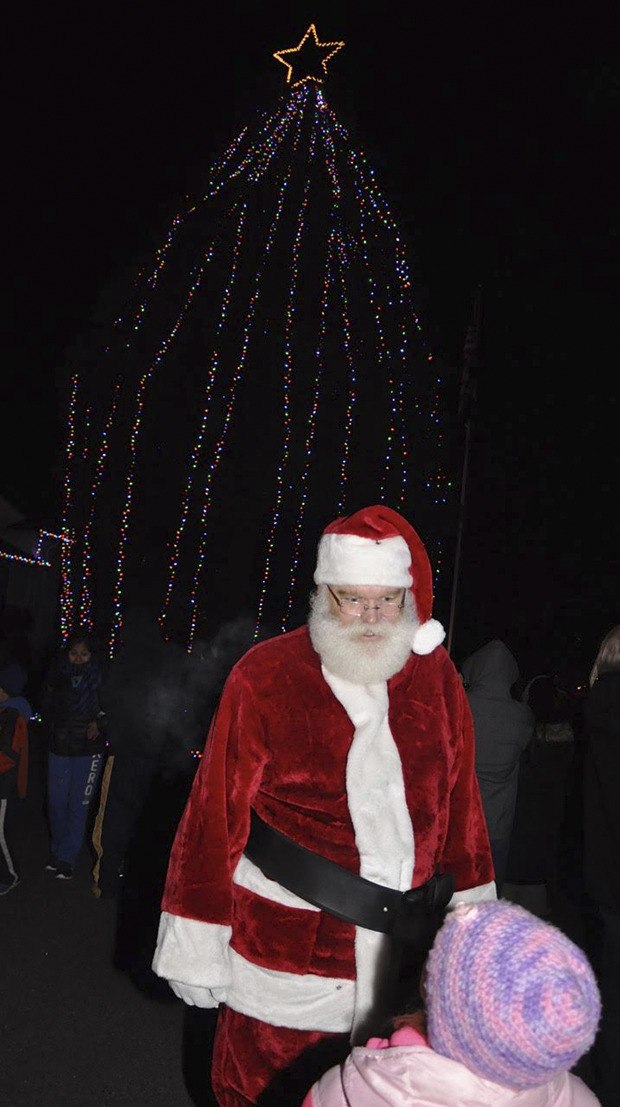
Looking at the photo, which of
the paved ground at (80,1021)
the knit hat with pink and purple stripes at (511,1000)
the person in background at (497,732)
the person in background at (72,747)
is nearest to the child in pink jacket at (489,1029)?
the knit hat with pink and purple stripes at (511,1000)

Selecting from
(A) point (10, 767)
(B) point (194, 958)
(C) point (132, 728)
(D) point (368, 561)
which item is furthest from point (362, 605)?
(A) point (10, 767)

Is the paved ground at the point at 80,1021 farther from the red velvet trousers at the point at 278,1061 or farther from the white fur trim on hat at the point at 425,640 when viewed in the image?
the white fur trim on hat at the point at 425,640

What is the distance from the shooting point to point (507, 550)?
43.4ft

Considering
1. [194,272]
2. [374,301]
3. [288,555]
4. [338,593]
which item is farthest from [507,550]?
[338,593]

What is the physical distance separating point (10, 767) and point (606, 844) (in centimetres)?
379

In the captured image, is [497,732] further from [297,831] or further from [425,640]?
[297,831]

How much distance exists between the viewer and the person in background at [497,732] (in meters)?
4.65

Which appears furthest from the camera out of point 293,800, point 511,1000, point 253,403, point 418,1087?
point 253,403

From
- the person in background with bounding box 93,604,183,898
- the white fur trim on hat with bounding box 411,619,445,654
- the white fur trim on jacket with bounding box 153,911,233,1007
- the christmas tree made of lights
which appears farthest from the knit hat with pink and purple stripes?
the christmas tree made of lights

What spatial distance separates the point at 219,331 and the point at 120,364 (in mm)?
1683

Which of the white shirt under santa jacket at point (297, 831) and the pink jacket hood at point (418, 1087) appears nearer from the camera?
the pink jacket hood at point (418, 1087)

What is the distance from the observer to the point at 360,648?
270cm

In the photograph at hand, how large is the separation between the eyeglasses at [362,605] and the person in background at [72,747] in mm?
3669

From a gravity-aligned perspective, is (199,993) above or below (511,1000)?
below
